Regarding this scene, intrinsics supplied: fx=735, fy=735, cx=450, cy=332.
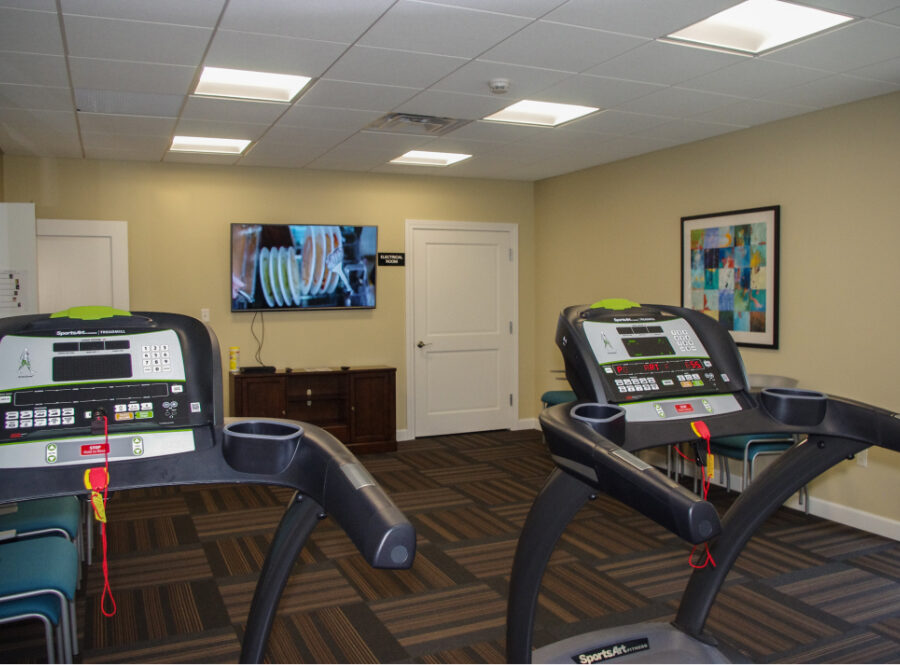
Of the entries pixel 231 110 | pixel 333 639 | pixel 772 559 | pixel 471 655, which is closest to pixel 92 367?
pixel 333 639

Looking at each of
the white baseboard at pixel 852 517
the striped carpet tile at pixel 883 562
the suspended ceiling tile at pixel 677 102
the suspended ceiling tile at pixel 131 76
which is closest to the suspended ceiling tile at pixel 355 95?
the suspended ceiling tile at pixel 131 76

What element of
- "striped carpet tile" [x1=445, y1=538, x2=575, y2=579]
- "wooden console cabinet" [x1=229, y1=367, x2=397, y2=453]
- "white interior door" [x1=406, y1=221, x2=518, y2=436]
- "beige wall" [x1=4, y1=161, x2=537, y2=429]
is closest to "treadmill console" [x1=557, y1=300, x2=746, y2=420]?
"striped carpet tile" [x1=445, y1=538, x2=575, y2=579]

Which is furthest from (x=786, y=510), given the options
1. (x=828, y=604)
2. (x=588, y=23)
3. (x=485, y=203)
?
(x=485, y=203)

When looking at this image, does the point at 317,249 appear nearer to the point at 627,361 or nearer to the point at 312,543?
the point at 312,543

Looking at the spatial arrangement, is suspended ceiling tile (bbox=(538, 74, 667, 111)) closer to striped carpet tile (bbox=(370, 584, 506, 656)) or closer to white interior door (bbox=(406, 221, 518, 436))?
striped carpet tile (bbox=(370, 584, 506, 656))

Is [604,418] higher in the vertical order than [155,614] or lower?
higher

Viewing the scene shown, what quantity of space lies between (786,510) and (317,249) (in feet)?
13.9

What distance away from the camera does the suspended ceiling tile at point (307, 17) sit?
2.83 metres

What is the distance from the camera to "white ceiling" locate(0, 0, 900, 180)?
293 cm

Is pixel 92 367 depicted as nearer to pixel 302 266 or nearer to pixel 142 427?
pixel 142 427

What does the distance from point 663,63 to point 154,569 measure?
11.9ft

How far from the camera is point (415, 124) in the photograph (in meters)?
4.89

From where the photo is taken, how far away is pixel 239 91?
13.7 feet

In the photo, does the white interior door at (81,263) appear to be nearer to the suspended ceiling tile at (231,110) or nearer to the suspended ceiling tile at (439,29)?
the suspended ceiling tile at (231,110)
